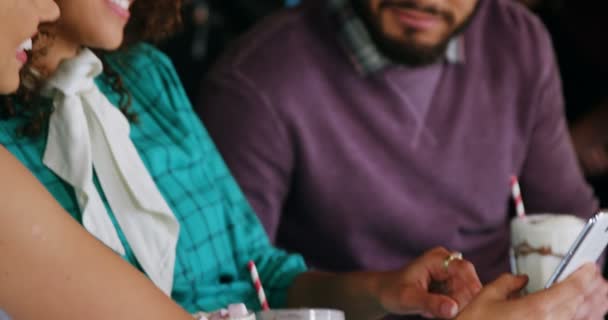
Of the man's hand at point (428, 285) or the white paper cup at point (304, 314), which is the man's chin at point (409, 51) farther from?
the white paper cup at point (304, 314)

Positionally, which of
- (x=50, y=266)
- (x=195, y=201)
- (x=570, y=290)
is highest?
(x=50, y=266)

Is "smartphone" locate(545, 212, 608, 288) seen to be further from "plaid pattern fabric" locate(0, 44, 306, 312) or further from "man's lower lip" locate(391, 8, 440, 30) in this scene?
"man's lower lip" locate(391, 8, 440, 30)

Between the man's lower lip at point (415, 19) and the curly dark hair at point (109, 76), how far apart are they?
49 centimetres

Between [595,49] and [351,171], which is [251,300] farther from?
[595,49]

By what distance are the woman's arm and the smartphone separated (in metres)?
0.58

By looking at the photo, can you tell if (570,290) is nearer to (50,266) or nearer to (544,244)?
(544,244)

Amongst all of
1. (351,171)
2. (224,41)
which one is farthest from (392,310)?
(224,41)

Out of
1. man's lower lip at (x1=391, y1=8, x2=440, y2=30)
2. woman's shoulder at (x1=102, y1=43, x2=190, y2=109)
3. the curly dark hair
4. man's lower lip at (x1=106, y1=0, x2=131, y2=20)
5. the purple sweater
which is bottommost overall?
the purple sweater

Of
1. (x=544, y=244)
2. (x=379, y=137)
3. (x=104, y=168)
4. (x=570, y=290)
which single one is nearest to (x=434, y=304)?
(x=570, y=290)

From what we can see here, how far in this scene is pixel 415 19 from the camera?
196cm

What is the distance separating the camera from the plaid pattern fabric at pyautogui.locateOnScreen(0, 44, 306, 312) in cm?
143

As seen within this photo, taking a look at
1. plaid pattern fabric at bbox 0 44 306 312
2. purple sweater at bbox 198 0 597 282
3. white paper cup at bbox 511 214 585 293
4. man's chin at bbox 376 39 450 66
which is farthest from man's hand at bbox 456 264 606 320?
man's chin at bbox 376 39 450 66

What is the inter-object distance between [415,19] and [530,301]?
0.87 metres

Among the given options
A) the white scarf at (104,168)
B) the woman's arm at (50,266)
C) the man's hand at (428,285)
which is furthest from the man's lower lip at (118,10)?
the man's hand at (428,285)
